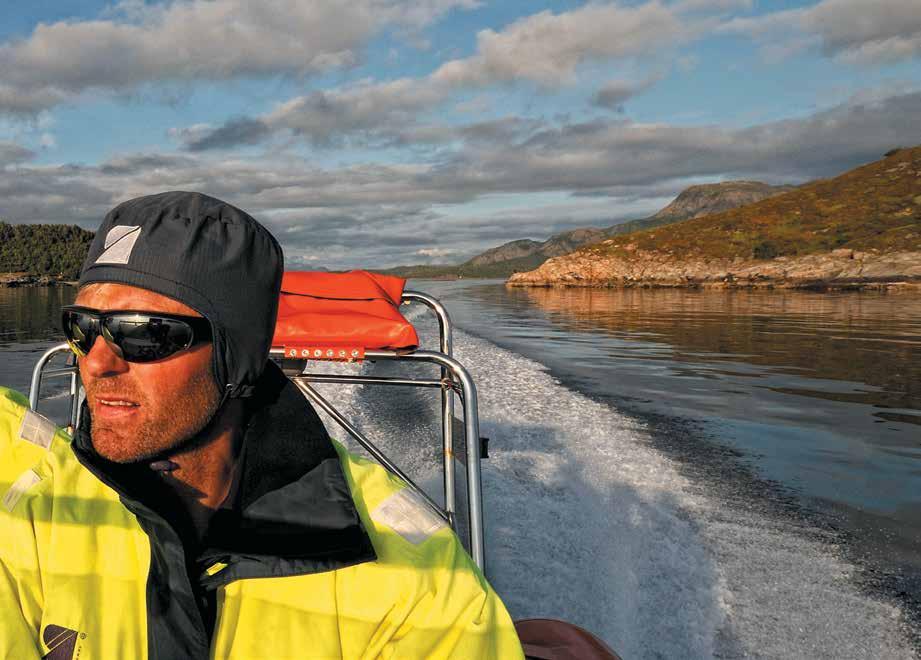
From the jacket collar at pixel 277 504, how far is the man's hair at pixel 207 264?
178 mm

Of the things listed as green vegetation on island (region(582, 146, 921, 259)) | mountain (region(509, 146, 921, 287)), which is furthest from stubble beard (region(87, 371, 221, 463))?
green vegetation on island (region(582, 146, 921, 259))

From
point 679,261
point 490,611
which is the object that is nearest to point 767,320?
point 490,611

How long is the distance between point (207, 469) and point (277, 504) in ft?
0.98

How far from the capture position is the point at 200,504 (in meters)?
1.62

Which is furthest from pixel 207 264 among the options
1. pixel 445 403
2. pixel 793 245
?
pixel 793 245

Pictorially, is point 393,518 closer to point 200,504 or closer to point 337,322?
point 200,504

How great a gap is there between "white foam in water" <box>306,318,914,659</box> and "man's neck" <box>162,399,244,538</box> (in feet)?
8.13

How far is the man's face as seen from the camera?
1508 millimetres

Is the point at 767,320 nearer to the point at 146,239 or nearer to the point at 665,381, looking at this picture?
the point at 665,381

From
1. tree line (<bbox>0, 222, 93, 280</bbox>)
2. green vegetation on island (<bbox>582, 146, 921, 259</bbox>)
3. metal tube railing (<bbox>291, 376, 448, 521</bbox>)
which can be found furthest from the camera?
tree line (<bbox>0, 222, 93, 280</bbox>)

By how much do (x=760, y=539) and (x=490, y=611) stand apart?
3.74 m

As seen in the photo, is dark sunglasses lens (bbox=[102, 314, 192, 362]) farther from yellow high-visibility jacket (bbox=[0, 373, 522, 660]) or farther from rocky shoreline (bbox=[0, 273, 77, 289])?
rocky shoreline (bbox=[0, 273, 77, 289])

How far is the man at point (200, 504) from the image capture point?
4.27 feet

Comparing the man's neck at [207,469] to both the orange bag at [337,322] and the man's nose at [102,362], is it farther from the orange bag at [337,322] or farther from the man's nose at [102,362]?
the orange bag at [337,322]
